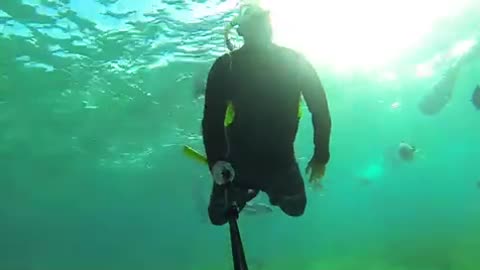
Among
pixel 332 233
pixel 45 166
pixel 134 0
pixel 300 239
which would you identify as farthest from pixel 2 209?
pixel 332 233

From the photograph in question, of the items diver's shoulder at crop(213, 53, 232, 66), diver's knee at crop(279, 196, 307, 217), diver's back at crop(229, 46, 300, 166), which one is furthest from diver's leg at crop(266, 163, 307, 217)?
diver's shoulder at crop(213, 53, 232, 66)

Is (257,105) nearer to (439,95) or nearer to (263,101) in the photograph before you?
(263,101)

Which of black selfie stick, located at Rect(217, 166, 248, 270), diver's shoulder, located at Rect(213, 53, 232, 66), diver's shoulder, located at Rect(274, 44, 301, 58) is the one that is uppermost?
diver's shoulder, located at Rect(274, 44, 301, 58)

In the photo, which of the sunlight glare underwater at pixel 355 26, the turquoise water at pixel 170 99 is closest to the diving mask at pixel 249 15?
the turquoise water at pixel 170 99

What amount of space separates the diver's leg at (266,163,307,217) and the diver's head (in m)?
1.44

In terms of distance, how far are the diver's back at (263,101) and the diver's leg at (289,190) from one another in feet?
1.09

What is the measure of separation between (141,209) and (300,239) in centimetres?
8172

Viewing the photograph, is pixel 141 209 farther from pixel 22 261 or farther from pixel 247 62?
pixel 247 62

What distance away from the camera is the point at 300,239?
13812 centimetres

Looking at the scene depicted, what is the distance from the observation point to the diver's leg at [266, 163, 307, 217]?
5636mm

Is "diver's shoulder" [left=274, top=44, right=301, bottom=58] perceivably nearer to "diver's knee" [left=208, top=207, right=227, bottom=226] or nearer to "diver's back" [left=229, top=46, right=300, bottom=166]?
"diver's back" [left=229, top=46, right=300, bottom=166]

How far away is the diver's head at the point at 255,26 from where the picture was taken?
5.09 m

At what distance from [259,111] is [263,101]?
109 mm

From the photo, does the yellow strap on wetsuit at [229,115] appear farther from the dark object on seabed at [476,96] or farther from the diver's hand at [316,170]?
the dark object on seabed at [476,96]
